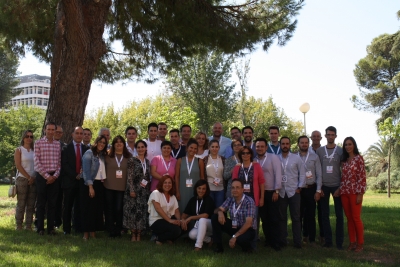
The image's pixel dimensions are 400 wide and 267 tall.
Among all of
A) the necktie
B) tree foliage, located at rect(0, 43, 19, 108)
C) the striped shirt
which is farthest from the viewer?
tree foliage, located at rect(0, 43, 19, 108)

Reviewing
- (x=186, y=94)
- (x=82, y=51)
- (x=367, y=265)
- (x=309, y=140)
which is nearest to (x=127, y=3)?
(x=82, y=51)

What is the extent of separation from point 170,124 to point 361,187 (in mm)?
25706

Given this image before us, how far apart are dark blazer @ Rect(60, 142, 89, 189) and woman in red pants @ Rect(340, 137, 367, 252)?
4.47 m

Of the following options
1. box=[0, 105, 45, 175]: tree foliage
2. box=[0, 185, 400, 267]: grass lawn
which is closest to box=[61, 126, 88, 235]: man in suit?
box=[0, 185, 400, 267]: grass lawn

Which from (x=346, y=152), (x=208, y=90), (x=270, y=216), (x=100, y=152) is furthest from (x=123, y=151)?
(x=208, y=90)

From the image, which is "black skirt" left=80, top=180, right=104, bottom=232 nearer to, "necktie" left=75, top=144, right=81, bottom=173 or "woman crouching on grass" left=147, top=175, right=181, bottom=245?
"necktie" left=75, top=144, right=81, bottom=173

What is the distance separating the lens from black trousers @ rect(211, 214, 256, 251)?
659 centimetres

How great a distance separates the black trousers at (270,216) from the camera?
7.17 meters

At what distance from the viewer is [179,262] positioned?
19.0 ft

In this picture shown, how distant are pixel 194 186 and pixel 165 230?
2.72 feet

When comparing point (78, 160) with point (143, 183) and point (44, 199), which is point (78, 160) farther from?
point (143, 183)

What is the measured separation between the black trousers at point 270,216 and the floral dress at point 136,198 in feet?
6.32

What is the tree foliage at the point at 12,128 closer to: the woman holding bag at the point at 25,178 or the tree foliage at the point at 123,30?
the tree foliage at the point at 123,30

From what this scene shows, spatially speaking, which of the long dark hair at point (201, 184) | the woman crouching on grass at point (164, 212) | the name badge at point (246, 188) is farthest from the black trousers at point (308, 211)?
the woman crouching on grass at point (164, 212)
